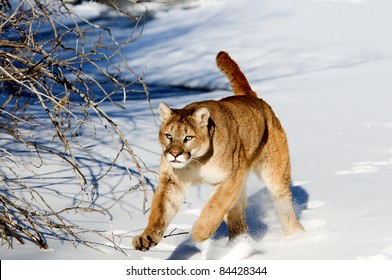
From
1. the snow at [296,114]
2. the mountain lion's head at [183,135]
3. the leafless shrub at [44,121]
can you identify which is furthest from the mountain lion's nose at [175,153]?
the snow at [296,114]

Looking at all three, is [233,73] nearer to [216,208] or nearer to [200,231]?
[216,208]

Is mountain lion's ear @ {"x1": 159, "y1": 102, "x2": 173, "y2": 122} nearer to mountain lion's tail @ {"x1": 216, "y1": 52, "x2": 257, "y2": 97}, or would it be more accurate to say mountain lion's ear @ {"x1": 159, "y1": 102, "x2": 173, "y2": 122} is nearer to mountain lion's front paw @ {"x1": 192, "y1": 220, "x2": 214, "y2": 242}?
mountain lion's front paw @ {"x1": 192, "y1": 220, "x2": 214, "y2": 242}

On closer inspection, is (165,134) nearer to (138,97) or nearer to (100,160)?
(100,160)

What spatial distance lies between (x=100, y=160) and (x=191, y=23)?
10.5 meters

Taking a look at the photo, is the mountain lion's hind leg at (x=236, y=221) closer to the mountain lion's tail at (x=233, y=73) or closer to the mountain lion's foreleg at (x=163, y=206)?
the mountain lion's foreleg at (x=163, y=206)

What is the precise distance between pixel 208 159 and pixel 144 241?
813 millimetres

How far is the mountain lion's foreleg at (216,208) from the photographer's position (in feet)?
17.4

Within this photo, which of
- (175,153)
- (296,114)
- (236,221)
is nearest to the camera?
(175,153)

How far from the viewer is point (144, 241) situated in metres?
4.91

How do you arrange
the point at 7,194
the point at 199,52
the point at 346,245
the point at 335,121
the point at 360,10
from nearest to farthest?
the point at 346,245, the point at 7,194, the point at 335,121, the point at 199,52, the point at 360,10

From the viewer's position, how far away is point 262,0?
62.1 ft

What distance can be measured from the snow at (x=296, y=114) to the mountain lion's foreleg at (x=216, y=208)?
1.51 ft

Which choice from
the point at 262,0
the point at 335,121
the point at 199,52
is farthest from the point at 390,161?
the point at 262,0

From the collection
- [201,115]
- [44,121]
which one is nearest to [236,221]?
[201,115]
